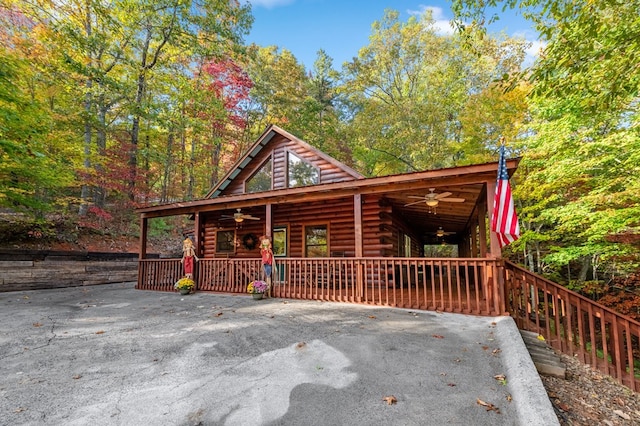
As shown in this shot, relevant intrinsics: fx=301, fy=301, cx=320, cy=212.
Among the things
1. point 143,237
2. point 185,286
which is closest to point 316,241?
point 185,286

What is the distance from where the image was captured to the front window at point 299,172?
37.1ft

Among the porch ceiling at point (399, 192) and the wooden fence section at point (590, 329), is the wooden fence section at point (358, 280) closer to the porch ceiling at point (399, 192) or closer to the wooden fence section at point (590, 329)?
the wooden fence section at point (590, 329)

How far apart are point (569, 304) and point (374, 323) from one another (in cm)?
320

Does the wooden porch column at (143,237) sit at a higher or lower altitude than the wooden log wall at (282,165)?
lower

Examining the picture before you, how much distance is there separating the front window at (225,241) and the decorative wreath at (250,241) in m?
0.64

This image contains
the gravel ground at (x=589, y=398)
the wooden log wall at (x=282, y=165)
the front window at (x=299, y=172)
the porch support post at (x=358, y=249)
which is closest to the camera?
the gravel ground at (x=589, y=398)

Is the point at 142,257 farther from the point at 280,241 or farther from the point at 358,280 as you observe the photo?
the point at 358,280

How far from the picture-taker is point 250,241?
39.9 feet

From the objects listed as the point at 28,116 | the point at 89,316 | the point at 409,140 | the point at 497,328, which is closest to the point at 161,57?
the point at 28,116

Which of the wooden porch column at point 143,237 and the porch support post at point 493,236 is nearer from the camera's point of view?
the porch support post at point 493,236

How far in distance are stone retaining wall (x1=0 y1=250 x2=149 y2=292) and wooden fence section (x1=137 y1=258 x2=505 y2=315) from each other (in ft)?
8.01

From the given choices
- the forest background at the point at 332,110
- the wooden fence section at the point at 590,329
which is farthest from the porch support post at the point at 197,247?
the wooden fence section at the point at 590,329

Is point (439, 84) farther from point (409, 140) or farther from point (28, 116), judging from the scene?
point (28, 116)

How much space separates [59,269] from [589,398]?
1393cm
